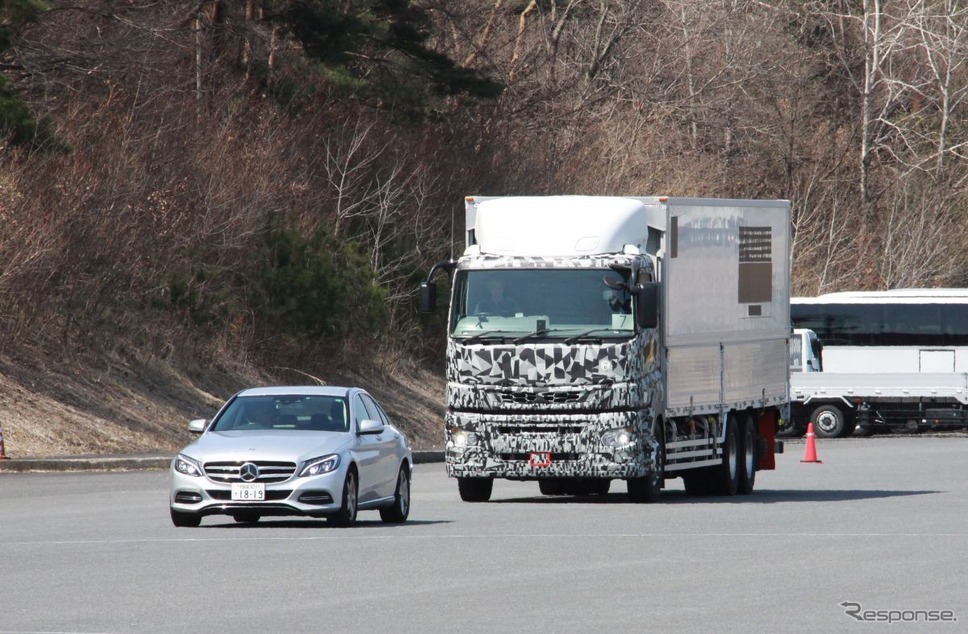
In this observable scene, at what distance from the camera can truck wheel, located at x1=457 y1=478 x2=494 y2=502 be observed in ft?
75.0

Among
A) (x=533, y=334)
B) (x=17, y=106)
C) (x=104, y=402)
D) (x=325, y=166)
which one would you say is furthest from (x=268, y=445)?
(x=325, y=166)

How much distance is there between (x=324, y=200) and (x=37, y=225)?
1128 cm

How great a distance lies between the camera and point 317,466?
1789cm

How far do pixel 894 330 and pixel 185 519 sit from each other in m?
35.4

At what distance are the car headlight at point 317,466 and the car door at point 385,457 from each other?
1008 mm

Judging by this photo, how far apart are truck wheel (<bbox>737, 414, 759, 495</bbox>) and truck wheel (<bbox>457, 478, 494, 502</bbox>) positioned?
3626 millimetres

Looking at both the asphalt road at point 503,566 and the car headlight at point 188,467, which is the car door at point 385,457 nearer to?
the asphalt road at point 503,566

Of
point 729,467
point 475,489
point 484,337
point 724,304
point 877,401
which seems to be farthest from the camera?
point 877,401

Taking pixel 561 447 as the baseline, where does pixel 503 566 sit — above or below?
below

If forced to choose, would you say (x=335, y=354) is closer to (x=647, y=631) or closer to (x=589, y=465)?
(x=589, y=465)

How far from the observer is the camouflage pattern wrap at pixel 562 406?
21.6m

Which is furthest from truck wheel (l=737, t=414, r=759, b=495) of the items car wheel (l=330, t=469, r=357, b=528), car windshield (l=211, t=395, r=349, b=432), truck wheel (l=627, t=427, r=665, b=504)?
car wheel (l=330, t=469, r=357, b=528)

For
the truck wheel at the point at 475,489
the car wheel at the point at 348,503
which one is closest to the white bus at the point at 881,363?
the truck wheel at the point at 475,489

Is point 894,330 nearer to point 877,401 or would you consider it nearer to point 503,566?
point 877,401
